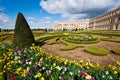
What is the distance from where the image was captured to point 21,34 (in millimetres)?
12617

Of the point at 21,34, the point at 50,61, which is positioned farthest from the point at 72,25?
the point at 50,61

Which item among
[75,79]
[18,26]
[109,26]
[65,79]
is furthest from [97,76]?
[109,26]

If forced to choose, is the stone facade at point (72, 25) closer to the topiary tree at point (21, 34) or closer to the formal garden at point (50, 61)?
the formal garden at point (50, 61)

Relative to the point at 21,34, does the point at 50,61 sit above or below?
below

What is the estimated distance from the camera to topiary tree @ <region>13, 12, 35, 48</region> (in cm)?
1243

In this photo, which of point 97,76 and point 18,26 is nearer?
point 97,76

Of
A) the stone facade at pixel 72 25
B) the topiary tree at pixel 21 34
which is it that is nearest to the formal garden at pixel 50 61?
the topiary tree at pixel 21 34

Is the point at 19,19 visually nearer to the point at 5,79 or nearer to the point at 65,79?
the point at 5,79

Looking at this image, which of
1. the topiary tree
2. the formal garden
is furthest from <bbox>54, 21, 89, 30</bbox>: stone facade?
the topiary tree

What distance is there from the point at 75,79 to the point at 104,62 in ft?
19.7

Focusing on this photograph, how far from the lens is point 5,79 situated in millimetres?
6449

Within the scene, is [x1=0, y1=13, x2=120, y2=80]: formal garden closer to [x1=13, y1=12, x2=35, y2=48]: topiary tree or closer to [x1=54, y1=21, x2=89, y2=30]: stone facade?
[x1=13, y1=12, x2=35, y2=48]: topiary tree

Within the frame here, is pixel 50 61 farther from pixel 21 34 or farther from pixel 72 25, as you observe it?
pixel 72 25

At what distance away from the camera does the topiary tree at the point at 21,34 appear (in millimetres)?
12430
